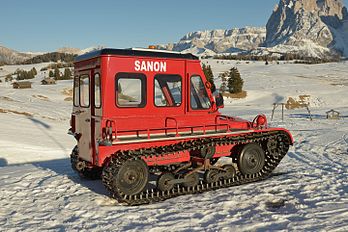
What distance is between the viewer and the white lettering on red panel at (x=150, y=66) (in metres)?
8.71

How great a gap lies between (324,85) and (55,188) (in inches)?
2289

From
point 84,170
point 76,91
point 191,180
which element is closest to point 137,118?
point 191,180

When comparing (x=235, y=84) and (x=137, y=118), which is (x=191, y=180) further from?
(x=235, y=84)

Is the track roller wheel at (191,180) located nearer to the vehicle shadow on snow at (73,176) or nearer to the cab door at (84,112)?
the vehicle shadow on snow at (73,176)

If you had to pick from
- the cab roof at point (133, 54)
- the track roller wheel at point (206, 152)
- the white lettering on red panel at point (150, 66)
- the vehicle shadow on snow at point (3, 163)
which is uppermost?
the cab roof at point (133, 54)

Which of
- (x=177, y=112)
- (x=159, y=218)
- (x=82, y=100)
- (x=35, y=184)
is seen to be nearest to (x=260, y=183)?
(x=177, y=112)

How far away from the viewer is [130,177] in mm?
8281

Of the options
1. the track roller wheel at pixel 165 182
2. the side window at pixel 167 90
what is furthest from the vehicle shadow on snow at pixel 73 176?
the side window at pixel 167 90

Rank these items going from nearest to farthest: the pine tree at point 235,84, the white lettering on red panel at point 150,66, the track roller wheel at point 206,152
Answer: the white lettering on red panel at point 150,66, the track roller wheel at point 206,152, the pine tree at point 235,84

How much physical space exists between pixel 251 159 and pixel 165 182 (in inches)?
111

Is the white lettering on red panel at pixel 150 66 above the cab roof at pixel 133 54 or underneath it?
underneath

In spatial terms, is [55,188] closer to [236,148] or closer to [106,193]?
[106,193]

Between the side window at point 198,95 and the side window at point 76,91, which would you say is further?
the side window at point 76,91

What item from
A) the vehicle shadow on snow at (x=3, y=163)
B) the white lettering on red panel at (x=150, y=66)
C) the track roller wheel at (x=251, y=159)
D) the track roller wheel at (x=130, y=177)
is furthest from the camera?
the vehicle shadow on snow at (x=3, y=163)
